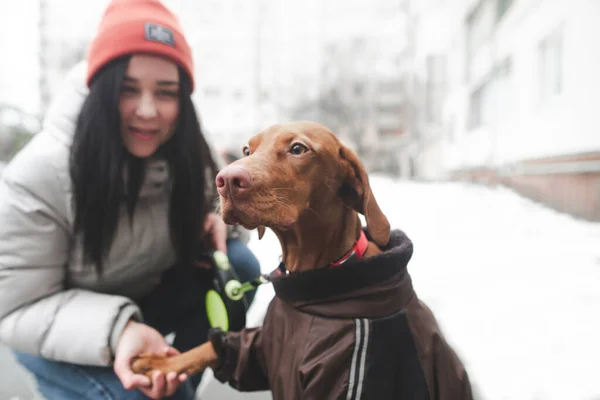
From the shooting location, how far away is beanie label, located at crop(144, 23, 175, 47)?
902 millimetres

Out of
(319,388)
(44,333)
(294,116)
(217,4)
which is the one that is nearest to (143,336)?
(44,333)

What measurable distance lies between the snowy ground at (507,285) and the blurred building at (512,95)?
0.07m

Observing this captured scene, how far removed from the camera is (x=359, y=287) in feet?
2.27

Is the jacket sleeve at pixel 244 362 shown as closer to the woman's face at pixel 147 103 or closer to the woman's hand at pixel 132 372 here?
the woman's hand at pixel 132 372

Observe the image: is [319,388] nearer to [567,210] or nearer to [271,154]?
[271,154]

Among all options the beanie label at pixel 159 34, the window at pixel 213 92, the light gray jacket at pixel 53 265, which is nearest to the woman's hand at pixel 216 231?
the light gray jacket at pixel 53 265

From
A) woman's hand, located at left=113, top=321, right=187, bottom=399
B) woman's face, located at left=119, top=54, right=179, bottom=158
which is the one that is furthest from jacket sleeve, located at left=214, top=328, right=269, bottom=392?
A: woman's face, located at left=119, top=54, right=179, bottom=158

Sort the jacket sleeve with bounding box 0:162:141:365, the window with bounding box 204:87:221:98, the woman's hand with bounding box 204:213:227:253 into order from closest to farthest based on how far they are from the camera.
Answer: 1. the jacket sleeve with bounding box 0:162:141:365
2. the woman's hand with bounding box 204:213:227:253
3. the window with bounding box 204:87:221:98

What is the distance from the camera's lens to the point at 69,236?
3.05 feet

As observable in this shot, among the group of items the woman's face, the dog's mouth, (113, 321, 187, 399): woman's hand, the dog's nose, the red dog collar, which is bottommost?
(113, 321, 187, 399): woman's hand

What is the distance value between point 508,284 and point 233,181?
668mm

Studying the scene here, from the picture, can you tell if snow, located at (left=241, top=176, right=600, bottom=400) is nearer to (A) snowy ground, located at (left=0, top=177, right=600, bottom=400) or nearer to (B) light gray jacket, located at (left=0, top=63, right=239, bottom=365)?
(A) snowy ground, located at (left=0, top=177, right=600, bottom=400)

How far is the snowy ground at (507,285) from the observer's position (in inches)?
28.6

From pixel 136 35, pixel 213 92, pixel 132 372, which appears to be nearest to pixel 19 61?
pixel 213 92
